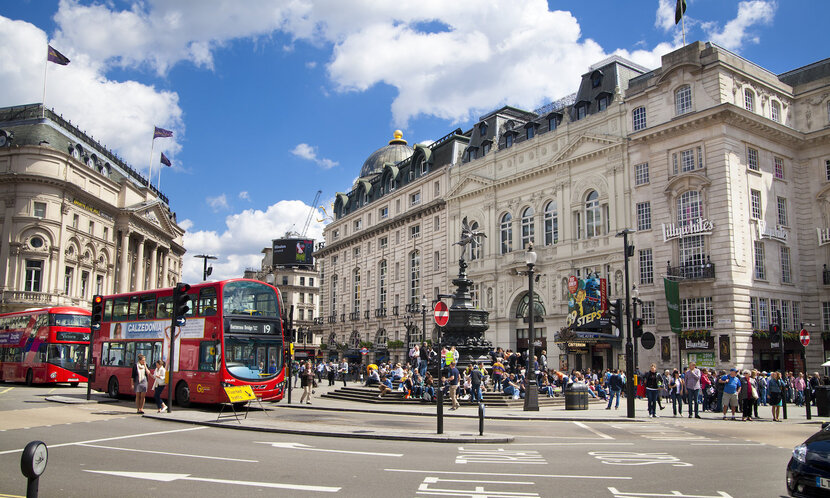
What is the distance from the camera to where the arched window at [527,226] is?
4942 cm

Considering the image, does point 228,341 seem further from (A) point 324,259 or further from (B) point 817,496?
(A) point 324,259

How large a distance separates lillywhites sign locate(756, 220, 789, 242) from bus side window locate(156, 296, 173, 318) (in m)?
32.2

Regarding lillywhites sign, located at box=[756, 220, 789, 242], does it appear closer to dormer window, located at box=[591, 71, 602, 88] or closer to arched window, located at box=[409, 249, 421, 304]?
dormer window, located at box=[591, 71, 602, 88]

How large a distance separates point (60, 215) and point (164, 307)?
44.2 metres

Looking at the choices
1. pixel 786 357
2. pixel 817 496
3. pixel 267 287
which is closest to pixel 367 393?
pixel 267 287

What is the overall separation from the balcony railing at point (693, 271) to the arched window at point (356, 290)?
41804 millimetres

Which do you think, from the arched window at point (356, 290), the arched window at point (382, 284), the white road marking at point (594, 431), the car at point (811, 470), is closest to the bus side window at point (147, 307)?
the white road marking at point (594, 431)

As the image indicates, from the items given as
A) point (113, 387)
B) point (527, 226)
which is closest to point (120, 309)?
point (113, 387)

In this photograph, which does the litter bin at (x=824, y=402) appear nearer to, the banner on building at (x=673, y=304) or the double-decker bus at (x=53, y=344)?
the banner on building at (x=673, y=304)

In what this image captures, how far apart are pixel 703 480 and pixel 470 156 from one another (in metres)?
49.1

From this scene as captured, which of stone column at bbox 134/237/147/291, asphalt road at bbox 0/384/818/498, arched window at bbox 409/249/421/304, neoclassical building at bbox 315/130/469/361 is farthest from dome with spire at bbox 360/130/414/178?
asphalt road at bbox 0/384/818/498

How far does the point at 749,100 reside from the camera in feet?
128

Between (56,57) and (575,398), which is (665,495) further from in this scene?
(56,57)

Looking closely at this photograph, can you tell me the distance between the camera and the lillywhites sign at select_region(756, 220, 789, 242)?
3753 centimetres
